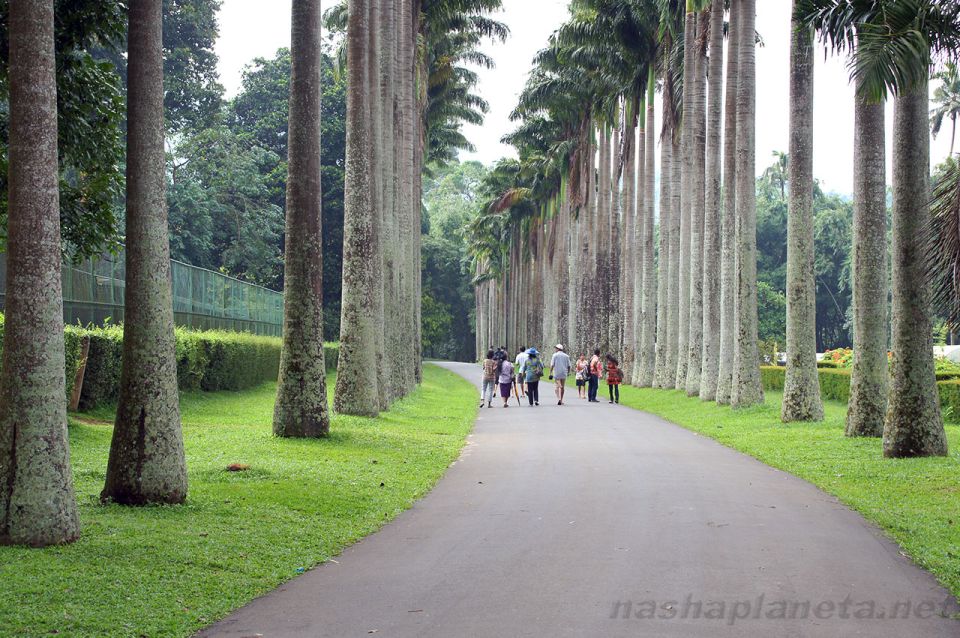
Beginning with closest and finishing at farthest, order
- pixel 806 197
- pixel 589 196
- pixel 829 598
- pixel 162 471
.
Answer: pixel 829 598 → pixel 162 471 → pixel 806 197 → pixel 589 196

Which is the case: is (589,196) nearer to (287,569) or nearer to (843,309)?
(843,309)

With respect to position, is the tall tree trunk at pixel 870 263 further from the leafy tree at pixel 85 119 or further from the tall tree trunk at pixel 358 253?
the leafy tree at pixel 85 119

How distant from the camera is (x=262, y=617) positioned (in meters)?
6.84

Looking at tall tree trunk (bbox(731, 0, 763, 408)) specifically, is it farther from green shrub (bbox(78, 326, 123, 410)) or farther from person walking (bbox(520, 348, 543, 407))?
green shrub (bbox(78, 326, 123, 410))

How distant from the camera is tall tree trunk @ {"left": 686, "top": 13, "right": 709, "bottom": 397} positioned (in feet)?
98.1

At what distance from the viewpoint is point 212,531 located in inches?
363

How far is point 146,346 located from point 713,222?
20000 mm

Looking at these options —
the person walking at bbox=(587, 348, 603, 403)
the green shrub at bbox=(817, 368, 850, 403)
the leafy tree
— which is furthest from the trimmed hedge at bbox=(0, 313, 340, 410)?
the green shrub at bbox=(817, 368, 850, 403)

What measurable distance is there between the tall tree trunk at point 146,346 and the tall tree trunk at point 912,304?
1014 cm

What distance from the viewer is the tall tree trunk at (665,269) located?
1410 inches

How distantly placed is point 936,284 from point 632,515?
261 inches

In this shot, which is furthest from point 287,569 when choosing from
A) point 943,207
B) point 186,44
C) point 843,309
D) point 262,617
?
point 843,309

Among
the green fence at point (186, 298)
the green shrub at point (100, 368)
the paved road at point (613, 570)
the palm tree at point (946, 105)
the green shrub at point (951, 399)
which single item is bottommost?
the paved road at point (613, 570)

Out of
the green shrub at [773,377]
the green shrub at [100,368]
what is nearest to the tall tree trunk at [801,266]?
the green shrub at [100,368]
